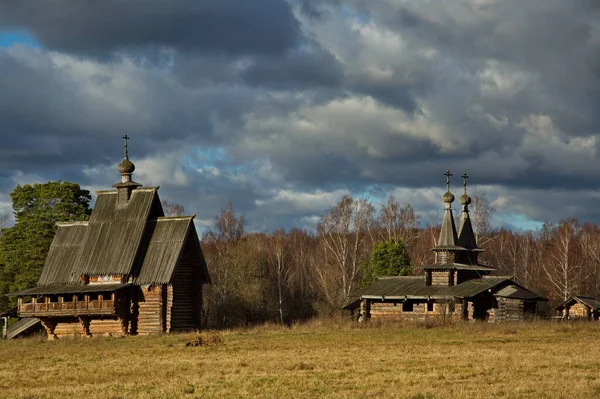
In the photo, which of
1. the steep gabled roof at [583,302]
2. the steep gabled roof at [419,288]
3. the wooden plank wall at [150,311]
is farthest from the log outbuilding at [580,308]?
the wooden plank wall at [150,311]

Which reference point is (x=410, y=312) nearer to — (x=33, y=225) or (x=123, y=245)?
(x=123, y=245)

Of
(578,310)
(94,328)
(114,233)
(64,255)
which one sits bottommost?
(94,328)

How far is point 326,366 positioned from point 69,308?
27311 mm

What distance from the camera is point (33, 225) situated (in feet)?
200

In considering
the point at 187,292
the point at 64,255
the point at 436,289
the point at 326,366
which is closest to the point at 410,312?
the point at 436,289

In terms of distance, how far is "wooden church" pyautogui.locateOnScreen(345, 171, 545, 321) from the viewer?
181ft

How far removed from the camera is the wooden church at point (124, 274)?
1959 inches

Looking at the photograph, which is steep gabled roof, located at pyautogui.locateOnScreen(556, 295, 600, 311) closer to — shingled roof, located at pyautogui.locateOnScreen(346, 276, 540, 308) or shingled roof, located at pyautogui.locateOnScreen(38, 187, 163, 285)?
shingled roof, located at pyautogui.locateOnScreen(346, 276, 540, 308)

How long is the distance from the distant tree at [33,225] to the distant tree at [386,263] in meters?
19.9

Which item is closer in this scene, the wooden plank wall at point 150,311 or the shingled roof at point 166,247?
the shingled roof at point 166,247

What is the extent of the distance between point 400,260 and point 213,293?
A: 578 inches

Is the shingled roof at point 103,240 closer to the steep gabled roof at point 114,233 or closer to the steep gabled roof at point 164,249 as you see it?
the steep gabled roof at point 114,233

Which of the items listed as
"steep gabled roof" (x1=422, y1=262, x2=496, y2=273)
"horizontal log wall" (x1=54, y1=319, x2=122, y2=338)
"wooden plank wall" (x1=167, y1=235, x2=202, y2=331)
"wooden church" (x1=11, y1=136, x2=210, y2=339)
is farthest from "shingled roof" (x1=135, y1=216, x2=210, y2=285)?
"steep gabled roof" (x1=422, y1=262, x2=496, y2=273)

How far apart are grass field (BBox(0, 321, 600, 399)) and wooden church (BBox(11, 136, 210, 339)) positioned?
8.33 metres
